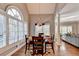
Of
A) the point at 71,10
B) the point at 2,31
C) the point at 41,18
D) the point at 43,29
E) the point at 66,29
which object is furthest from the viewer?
the point at 66,29

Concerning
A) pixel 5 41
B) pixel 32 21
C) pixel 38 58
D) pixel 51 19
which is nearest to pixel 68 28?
pixel 51 19

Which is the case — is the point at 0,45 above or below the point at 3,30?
below

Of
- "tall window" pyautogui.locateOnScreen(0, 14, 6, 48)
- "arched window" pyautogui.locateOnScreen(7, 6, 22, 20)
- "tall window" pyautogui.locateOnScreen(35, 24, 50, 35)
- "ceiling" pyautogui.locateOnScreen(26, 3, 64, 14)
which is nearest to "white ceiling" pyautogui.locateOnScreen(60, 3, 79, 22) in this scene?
"ceiling" pyautogui.locateOnScreen(26, 3, 64, 14)

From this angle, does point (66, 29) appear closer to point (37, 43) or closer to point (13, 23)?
point (13, 23)

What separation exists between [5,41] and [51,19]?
22.5 feet

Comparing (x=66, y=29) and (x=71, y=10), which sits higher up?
(x=71, y=10)

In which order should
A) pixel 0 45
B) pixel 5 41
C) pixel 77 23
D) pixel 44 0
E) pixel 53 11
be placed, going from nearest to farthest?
pixel 44 0 → pixel 0 45 → pixel 5 41 → pixel 53 11 → pixel 77 23

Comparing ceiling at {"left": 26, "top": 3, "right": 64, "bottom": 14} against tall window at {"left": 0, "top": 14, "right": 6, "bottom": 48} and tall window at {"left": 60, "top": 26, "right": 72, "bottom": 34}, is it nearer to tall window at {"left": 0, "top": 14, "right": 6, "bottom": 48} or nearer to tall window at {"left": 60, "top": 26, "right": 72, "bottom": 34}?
tall window at {"left": 60, "top": 26, "right": 72, "bottom": 34}

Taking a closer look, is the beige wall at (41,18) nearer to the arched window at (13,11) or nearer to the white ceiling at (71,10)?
the white ceiling at (71,10)

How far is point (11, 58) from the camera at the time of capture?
2.83 m

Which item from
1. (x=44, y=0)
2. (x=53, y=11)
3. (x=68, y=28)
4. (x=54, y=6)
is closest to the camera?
(x=44, y=0)

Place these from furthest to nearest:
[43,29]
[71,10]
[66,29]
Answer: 1. [66,29]
2. [43,29]
3. [71,10]

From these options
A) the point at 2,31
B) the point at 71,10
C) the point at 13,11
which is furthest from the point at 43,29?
the point at 2,31

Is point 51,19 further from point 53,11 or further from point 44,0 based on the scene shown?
point 44,0
